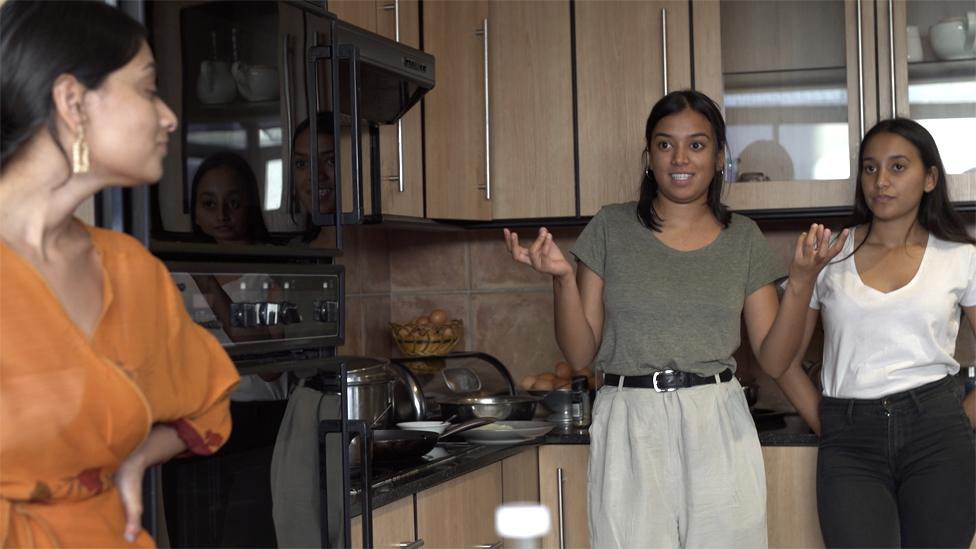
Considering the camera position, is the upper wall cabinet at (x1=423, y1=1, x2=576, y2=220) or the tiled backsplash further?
the tiled backsplash

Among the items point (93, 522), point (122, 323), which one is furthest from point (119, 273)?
point (93, 522)

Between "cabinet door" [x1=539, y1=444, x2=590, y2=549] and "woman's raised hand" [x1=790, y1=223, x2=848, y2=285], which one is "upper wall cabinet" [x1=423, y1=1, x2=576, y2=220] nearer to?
"cabinet door" [x1=539, y1=444, x2=590, y2=549]

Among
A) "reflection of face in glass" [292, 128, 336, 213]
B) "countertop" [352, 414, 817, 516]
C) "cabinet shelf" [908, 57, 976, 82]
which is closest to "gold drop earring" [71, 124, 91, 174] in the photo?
"reflection of face in glass" [292, 128, 336, 213]

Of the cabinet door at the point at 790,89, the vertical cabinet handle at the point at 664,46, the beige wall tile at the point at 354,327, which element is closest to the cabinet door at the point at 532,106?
the vertical cabinet handle at the point at 664,46

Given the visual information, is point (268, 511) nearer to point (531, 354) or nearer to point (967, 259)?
point (967, 259)

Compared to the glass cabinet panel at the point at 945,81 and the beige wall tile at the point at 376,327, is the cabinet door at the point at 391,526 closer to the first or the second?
the beige wall tile at the point at 376,327

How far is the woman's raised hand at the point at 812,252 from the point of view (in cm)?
207

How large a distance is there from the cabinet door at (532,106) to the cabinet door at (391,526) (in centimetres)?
109

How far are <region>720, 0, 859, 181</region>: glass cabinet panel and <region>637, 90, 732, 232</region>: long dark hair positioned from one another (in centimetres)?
53

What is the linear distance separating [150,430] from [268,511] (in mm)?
425

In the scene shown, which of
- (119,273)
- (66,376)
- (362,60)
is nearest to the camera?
(66,376)

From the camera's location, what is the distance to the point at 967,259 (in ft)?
7.94

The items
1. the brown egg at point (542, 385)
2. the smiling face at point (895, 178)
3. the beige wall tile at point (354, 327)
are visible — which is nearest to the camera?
the smiling face at point (895, 178)

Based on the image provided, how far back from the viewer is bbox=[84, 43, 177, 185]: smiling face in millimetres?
1102
